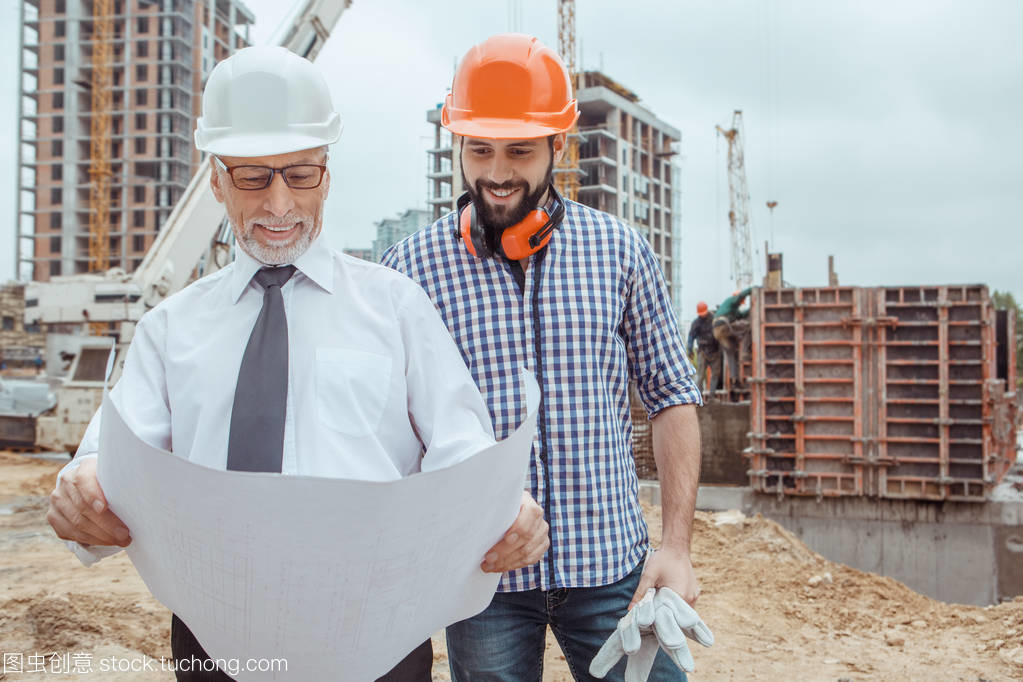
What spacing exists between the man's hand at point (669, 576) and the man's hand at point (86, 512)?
109 centimetres

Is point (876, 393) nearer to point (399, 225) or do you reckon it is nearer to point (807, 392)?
point (807, 392)

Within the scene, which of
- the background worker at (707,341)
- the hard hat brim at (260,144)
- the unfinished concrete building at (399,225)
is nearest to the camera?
the hard hat brim at (260,144)

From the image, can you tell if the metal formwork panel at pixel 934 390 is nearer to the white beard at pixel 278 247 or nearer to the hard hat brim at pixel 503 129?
the hard hat brim at pixel 503 129

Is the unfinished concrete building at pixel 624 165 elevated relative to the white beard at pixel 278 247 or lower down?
elevated

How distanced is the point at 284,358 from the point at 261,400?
3.6 inches

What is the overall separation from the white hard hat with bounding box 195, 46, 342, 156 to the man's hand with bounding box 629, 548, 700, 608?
1.17 metres

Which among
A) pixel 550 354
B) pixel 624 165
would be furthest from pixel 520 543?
pixel 624 165

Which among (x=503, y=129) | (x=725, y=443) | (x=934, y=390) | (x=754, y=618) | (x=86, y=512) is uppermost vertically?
(x=503, y=129)

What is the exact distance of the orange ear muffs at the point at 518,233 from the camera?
2.05m

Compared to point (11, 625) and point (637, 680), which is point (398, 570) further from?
point (11, 625)

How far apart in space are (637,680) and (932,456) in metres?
→ 10.2

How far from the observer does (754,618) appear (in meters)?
6.83

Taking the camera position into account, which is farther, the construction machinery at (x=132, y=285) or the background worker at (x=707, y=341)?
the background worker at (x=707, y=341)

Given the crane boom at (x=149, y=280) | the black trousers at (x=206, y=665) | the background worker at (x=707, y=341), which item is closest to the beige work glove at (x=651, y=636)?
the black trousers at (x=206, y=665)
